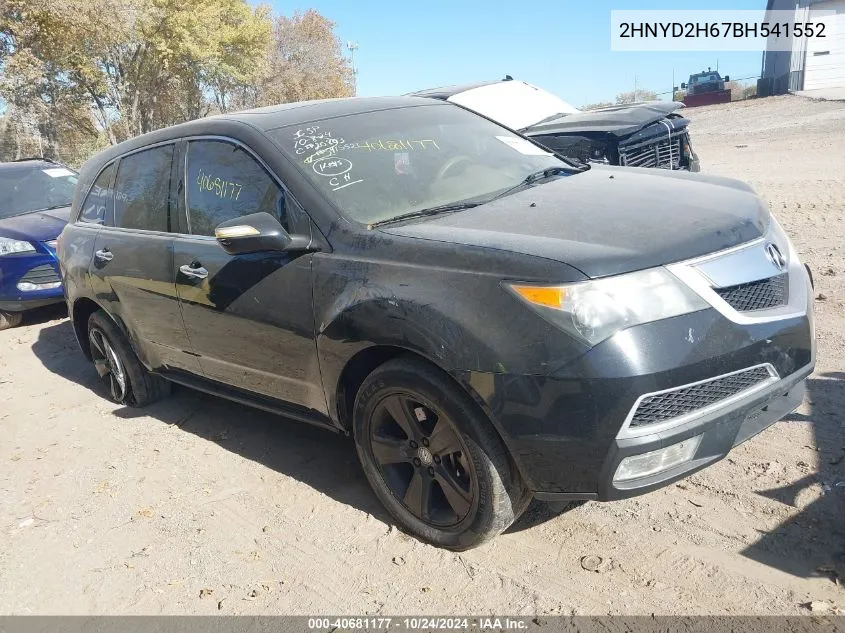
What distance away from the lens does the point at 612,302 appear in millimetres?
2531

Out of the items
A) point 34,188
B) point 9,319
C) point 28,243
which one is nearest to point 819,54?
point 34,188

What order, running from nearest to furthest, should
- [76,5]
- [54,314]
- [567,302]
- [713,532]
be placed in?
[567,302], [713,532], [54,314], [76,5]

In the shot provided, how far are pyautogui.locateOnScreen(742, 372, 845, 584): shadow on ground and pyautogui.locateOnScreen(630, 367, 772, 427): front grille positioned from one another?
0.67 m

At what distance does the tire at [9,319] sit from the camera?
8.33 m

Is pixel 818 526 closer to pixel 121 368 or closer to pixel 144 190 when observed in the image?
pixel 144 190

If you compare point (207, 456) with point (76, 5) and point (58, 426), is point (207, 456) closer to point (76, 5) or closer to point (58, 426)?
point (58, 426)

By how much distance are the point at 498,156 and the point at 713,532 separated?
2.15 meters

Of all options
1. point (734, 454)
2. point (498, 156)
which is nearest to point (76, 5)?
point (498, 156)

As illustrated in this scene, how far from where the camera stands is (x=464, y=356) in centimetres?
271

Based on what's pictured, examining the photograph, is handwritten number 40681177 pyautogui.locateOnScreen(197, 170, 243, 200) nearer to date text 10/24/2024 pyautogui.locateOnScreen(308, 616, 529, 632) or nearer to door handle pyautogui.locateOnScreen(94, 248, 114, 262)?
door handle pyautogui.locateOnScreen(94, 248, 114, 262)

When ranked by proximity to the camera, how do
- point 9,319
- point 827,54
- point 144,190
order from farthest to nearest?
point 827,54 < point 9,319 < point 144,190

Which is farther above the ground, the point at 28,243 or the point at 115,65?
the point at 115,65

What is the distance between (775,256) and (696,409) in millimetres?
786

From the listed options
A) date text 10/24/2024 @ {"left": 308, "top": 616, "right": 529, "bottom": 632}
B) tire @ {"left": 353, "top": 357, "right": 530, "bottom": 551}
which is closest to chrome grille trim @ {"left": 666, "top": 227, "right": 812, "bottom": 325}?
tire @ {"left": 353, "top": 357, "right": 530, "bottom": 551}
